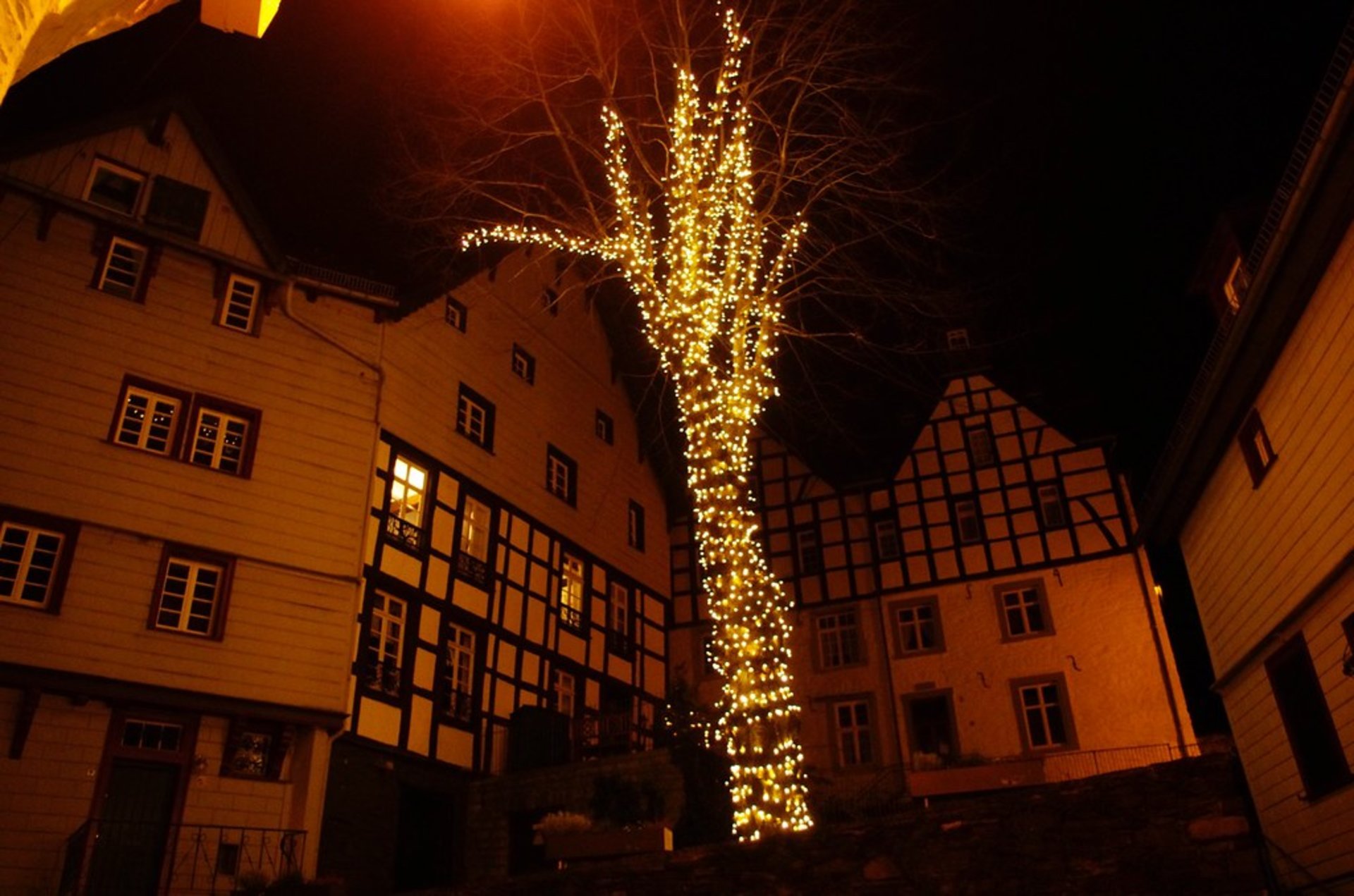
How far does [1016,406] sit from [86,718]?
19.9m

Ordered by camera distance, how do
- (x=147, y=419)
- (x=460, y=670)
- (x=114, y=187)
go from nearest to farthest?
(x=147, y=419) → (x=114, y=187) → (x=460, y=670)

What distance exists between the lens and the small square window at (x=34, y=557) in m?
12.8

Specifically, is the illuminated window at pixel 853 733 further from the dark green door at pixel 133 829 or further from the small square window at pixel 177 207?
the small square window at pixel 177 207

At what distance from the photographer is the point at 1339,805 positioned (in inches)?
363


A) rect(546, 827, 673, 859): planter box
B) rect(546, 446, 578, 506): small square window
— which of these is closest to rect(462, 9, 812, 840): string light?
rect(546, 827, 673, 859): planter box

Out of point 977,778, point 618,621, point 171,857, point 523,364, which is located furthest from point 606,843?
point 523,364

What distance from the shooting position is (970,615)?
23.0 meters

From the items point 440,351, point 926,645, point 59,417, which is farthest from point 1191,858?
point 926,645

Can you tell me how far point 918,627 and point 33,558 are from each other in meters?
17.6

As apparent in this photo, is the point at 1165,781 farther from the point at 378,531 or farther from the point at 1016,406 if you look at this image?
the point at 1016,406

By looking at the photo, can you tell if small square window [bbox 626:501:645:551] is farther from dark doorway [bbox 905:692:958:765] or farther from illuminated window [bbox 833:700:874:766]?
dark doorway [bbox 905:692:958:765]

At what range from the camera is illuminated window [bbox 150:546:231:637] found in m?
13.8

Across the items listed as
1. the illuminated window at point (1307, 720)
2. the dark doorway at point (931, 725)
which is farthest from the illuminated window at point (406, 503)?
the illuminated window at point (1307, 720)

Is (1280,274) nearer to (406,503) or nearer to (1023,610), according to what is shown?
(406,503)
